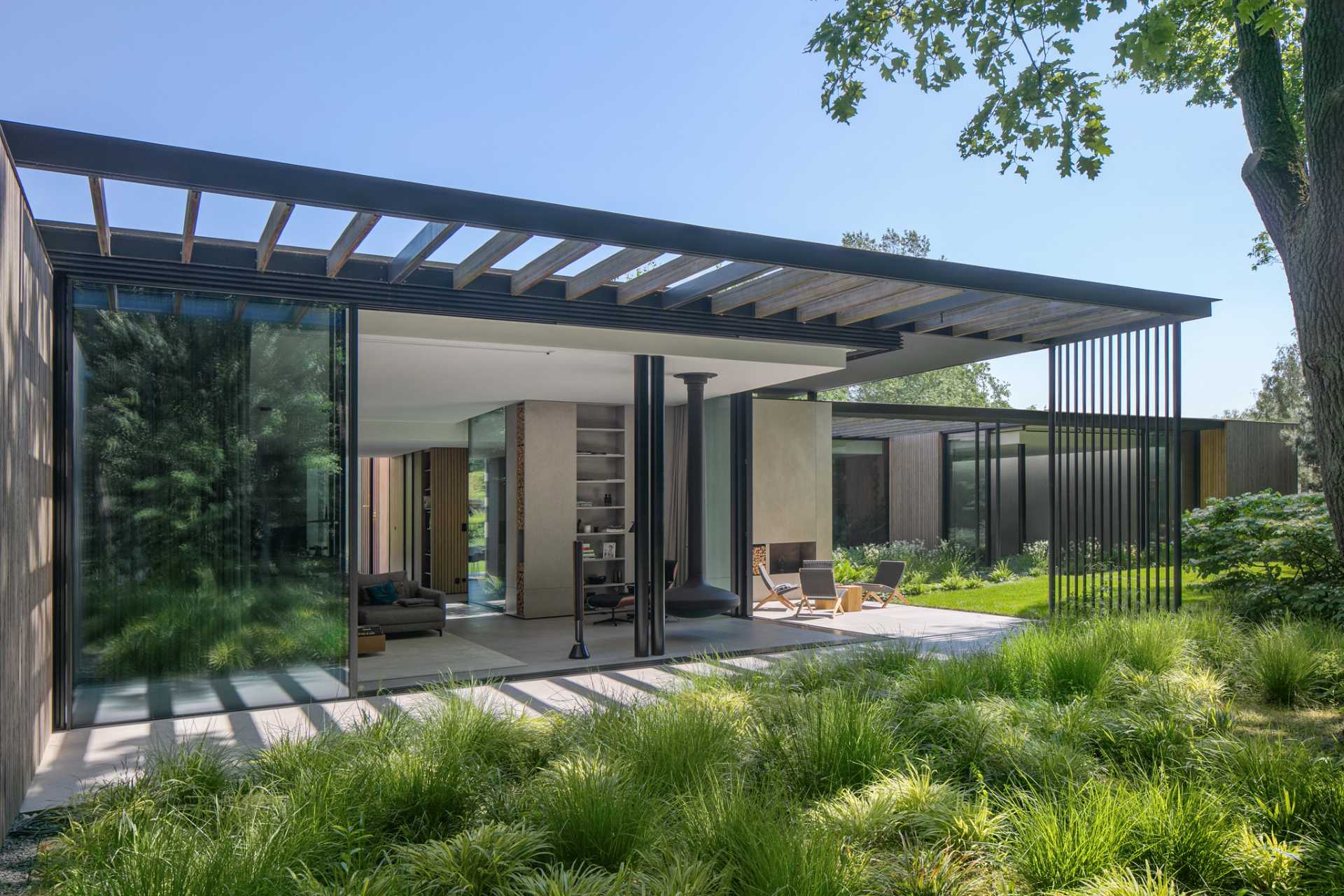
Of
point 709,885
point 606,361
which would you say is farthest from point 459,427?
point 709,885

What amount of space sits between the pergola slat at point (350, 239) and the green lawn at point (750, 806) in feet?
9.63

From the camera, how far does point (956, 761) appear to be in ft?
16.4

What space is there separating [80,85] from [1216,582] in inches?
1426

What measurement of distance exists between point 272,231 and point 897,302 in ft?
17.6

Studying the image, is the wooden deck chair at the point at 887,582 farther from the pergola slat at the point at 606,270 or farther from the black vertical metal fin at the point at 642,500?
the pergola slat at the point at 606,270

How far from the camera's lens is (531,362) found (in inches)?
384

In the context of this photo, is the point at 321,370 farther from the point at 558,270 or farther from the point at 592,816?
the point at 592,816

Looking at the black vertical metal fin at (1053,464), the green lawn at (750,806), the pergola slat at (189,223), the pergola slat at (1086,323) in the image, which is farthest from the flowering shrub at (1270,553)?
the pergola slat at (189,223)

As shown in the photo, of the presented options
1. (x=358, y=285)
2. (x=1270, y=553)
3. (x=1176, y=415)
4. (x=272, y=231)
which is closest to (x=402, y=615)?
(x=358, y=285)

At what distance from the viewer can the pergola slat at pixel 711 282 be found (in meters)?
7.51

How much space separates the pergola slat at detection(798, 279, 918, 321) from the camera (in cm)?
817

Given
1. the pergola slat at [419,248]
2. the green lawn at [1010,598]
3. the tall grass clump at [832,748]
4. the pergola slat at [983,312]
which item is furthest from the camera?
the green lawn at [1010,598]

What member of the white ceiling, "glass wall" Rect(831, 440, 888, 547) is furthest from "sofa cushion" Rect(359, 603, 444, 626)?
"glass wall" Rect(831, 440, 888, 547)

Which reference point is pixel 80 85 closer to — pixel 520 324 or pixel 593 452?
pixel 593 452
